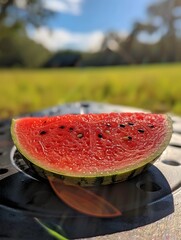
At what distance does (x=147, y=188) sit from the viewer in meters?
0.73

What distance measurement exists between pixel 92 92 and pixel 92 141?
9.73 ft

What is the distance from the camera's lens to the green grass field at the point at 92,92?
313cm

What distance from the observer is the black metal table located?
1.91 feet

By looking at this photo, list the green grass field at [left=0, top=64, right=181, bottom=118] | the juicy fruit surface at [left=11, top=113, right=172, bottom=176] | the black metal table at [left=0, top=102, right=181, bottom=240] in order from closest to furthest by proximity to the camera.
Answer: the black metal table at [left=0, top=102, right=181, bottom=240], the juicy fruit surface at [left=11, top=113, right=172, bottom=176], the green grass field at [left=0, top=64, right=181, bottom=118]

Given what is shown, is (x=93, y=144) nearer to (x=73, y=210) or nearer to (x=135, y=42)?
(x=73, y=210)

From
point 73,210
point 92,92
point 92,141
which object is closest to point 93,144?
point 92,141

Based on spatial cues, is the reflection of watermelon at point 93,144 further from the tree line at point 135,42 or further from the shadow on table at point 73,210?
the tree line at point 135,42

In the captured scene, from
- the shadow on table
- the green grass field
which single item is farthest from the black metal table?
the green grass field

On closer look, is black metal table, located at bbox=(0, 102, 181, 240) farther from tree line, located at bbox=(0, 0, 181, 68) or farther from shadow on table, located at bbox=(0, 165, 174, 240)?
tree line, located at bbox=(0, 0, 181, 68)

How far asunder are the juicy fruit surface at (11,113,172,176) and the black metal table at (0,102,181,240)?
6 cm

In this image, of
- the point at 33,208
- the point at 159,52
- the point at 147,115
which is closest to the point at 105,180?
the point at 33,208

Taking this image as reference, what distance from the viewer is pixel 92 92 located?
372 cm

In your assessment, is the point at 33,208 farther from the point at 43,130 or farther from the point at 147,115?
the point at 147,115

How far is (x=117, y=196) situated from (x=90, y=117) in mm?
277
